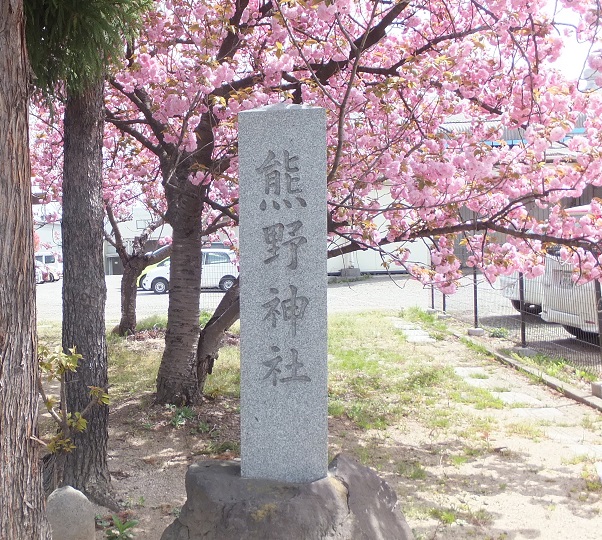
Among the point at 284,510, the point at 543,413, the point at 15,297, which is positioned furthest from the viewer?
the point at 543,413

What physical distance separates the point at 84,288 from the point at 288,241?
1.41 meters

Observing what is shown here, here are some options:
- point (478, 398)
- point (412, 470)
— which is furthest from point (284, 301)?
point (478, 398)

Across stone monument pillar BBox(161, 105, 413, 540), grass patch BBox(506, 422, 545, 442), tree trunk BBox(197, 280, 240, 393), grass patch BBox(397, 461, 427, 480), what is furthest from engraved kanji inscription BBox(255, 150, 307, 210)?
grass patch BBox(506, 422, 545, 442)

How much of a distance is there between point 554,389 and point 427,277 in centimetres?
210

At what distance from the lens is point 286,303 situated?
11.1ft

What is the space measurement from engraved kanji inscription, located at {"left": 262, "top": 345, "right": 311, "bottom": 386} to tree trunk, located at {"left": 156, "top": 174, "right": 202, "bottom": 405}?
2.70 metres

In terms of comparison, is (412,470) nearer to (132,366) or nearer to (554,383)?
(554,383)

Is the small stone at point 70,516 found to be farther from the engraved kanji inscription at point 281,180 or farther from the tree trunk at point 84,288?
the engraved kanji inscription at point 281,180

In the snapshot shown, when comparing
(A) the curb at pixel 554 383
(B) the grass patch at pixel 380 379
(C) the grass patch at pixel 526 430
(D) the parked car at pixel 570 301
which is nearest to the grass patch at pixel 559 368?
(A) the curb at pixel 554 383

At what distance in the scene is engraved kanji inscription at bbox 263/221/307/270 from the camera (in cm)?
338

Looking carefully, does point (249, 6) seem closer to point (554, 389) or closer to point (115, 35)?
point (115, 35)

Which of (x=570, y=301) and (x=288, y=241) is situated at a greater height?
(x=288, y=241)

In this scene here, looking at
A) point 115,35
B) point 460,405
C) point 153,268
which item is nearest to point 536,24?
point 115,35

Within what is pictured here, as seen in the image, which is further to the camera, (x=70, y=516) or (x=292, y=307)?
(x=292, y=307)
